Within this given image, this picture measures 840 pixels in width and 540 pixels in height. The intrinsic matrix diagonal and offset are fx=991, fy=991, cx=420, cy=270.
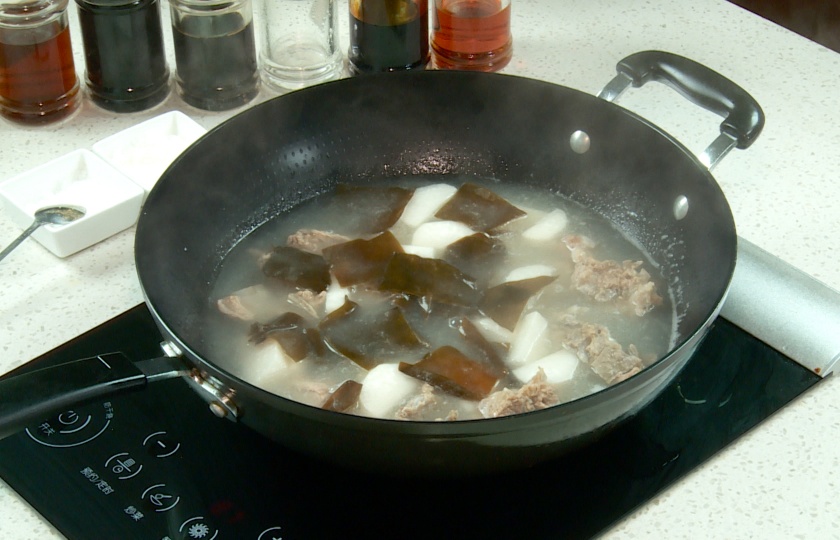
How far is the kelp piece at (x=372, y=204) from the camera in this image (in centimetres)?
133

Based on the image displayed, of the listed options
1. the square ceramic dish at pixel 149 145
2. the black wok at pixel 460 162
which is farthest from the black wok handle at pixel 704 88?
the square ceramic dish at pixel 149 145

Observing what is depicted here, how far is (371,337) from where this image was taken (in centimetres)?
113

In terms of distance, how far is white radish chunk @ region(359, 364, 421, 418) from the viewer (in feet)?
3.43

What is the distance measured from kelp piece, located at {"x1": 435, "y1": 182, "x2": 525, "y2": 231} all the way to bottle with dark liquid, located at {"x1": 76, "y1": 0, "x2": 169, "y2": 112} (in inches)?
20.4

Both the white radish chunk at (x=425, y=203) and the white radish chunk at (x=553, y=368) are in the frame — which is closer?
the white radish chunk at (x=553, y=368)

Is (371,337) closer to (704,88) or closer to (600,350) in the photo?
(600,350)

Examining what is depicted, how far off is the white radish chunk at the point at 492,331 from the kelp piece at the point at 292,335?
187 millimetres

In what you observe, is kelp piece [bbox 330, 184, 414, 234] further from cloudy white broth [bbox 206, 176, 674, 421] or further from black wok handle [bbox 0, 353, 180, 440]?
black wok handle [bbox 0, 353, 180, 440]

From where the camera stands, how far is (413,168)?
4.67 feet

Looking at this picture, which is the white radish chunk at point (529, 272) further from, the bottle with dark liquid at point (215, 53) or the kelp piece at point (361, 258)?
the bottle with dark liquid at point (215, 53)

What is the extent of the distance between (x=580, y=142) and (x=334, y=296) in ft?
1.35

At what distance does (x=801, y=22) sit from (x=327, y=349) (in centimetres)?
212

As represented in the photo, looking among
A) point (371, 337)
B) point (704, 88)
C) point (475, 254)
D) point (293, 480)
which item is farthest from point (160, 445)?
point (704, 88)

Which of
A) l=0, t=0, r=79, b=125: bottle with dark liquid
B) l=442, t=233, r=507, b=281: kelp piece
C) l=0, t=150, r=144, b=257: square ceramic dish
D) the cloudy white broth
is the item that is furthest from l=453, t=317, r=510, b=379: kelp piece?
l=0, t=0, r=79, b=125: bottle with dark liquid
